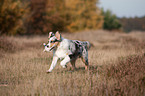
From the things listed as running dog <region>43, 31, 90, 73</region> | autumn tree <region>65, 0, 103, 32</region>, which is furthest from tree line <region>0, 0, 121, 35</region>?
running dog <region>43, 31, 90, 73</region>

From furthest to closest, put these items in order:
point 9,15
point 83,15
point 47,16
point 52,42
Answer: point 83,15, point 47,16, point 9,15, point 52,42

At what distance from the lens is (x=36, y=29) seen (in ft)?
93.3

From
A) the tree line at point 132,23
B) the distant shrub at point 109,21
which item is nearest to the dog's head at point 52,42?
the distant shrub at point 109,21

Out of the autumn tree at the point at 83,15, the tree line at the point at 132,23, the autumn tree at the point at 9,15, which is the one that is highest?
the tree line at the point at 132,23

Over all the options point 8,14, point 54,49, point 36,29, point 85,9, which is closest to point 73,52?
point 54,49

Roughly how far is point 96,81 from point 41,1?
25385mm

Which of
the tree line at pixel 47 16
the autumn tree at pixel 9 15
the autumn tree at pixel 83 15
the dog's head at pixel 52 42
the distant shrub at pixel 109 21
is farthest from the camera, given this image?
the distant shrub at pixel 109 21

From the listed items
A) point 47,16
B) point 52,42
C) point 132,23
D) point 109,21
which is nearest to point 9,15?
point 47,16

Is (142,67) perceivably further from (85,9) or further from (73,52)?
(85,9)

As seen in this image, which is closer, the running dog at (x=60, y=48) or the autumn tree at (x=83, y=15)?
the running dog at (x=60, y=48)

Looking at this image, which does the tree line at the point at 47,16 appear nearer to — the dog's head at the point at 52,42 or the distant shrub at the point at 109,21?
the dog's head at the point at 52,42

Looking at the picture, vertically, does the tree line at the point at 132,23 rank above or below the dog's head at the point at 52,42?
above

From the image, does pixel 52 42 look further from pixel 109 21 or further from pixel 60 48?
pixel 109 21

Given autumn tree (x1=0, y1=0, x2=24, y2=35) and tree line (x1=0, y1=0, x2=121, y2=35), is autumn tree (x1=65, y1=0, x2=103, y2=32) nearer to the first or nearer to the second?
tree line (x1=0, y1=0, x2=121, y2=35)
